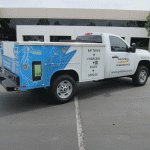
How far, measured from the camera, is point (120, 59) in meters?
6.11

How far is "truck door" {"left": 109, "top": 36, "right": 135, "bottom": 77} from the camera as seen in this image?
5902mm

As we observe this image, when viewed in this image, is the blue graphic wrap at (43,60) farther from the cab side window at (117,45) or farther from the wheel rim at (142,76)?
the wheel rim at (142,76)

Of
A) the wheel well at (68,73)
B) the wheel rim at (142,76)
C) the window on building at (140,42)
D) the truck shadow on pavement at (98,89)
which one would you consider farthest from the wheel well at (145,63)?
the window on building at (140,42)

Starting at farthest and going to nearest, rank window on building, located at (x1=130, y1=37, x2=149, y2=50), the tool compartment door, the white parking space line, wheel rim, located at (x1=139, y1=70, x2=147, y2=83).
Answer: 1. window on building, located at (x1=130, y1=37, x2=149, y2=50)
2. wheel rim, located at (x1=139, y1=70, x2=147, y2=83)
3. the tool compartment door
4. the white parking space line

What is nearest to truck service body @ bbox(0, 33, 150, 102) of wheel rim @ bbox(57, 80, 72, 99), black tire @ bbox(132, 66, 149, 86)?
wheel rim @ bbox(57, 80, 72, 99)

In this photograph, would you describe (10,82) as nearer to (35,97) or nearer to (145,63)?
(35,97)

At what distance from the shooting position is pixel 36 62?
4246 millimetres

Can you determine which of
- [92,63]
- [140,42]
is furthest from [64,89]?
[140,42]

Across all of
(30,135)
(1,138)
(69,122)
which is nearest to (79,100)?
(69,122)

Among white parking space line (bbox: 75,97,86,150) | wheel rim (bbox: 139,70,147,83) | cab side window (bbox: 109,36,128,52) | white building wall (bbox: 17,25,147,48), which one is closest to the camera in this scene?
white parking space line (bbox: 75,97,86,150)

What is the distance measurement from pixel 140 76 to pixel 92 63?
112 inches

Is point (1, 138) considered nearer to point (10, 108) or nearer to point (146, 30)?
point (10, 108)

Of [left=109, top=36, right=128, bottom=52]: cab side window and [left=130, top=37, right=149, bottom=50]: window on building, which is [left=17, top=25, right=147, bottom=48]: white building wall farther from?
[left=109, top=36, right=128, bottom=52]: cab side window

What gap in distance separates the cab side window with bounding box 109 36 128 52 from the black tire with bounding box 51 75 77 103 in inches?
80.4
